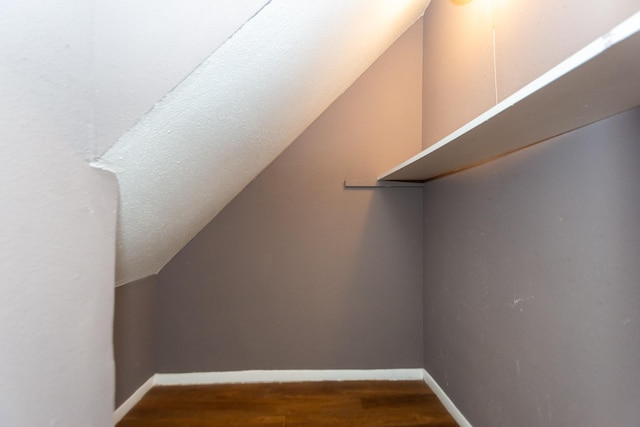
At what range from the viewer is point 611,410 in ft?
2.91

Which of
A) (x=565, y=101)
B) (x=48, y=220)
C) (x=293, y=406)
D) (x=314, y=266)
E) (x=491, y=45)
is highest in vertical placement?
(x=491, y=45)

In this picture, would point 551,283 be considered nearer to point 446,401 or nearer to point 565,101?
point 565,101

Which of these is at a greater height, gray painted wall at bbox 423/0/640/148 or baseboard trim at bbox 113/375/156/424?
gray painted wall at bbox 423/0/640/148

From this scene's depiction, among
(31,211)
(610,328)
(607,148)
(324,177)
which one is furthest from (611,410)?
(324,177)

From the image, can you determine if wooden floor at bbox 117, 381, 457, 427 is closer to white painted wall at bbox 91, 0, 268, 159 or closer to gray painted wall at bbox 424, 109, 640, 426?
gray painted wall at bbox 424, 109, 640, 426

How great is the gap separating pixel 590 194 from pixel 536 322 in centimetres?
51

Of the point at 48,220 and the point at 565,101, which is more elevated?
the point at 565,101

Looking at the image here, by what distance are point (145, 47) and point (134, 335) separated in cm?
175

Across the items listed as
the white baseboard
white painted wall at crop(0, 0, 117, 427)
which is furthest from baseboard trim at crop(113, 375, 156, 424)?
white painted wall at crop(0, 0, 117, 427)

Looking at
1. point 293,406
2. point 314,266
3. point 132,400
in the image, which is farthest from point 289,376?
point 132,400

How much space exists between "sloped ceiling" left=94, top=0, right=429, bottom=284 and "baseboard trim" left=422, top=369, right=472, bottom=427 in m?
1.80

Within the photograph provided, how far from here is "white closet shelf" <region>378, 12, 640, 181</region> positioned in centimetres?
55

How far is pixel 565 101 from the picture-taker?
0.78 meters

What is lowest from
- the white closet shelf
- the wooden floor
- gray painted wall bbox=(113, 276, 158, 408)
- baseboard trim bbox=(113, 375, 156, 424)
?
the wooden floor
